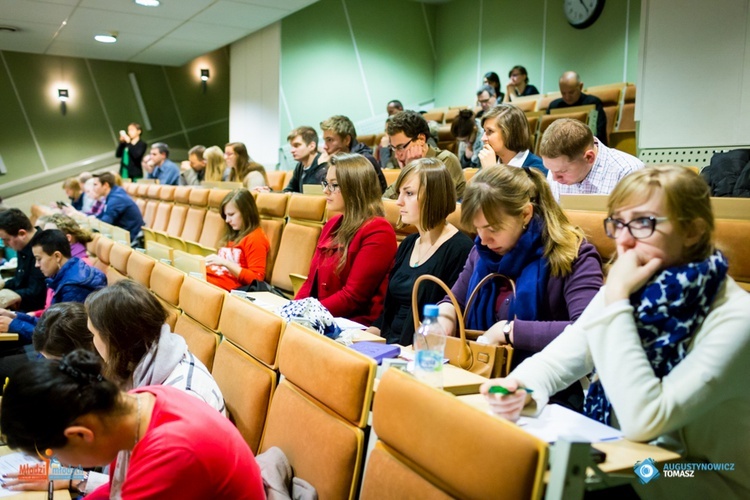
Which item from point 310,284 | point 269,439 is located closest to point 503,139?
point 310,284

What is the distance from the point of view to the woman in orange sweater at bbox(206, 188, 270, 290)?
3.24 meters

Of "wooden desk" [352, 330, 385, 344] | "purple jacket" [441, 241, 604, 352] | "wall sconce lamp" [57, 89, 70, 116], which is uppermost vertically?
"wall sconce lamp" [57, 89, 70, 116]

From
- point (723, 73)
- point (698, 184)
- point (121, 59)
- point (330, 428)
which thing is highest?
point (121, 59)

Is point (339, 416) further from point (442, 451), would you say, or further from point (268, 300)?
point (268, 300)

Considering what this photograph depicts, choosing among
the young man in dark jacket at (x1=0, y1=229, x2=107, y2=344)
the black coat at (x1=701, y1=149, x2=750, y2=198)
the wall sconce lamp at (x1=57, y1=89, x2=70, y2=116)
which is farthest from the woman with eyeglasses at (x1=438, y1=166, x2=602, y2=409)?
the wall sconce lamp at (x1=57, y1=89, x2=70, y2=116)

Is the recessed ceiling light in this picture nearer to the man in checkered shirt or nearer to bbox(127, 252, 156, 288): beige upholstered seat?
bbox(127, 252, 156, 288): beige upholstered seat

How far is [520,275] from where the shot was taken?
166cm

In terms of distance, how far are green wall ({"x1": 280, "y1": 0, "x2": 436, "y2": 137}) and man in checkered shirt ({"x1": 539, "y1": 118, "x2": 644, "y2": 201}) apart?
5951 mm

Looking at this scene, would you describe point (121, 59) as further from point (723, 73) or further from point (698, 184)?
point (698, 184)

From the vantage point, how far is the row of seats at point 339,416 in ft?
3.02

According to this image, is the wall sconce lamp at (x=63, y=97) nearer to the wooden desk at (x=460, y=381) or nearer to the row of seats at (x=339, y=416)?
the row of seats at (x=339, y=416)

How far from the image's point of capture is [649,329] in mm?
1066

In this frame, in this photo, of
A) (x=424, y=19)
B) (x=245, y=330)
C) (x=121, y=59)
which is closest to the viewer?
(x=245, y=330)

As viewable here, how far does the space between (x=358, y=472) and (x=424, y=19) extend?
918 cm
